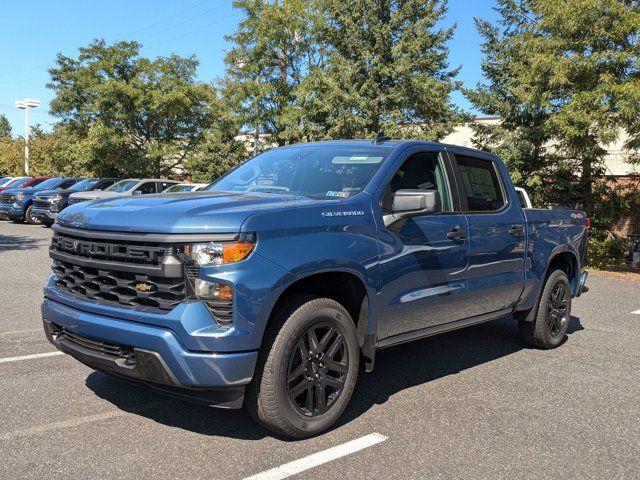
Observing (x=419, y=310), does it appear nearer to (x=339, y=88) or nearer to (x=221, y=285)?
(x=221, y=285)

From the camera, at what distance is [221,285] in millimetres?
3238

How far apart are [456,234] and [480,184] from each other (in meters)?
0.87

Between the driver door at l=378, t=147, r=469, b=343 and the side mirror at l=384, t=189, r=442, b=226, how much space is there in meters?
0.07

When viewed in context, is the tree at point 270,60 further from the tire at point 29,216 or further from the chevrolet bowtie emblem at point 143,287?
the chevrolet bowtie emblem at point 143,287

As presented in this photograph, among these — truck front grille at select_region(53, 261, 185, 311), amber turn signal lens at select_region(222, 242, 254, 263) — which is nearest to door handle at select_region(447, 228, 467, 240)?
amber turn signal lens at select_region(222, 242, 254, 263)

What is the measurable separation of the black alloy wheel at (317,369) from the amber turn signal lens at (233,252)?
2.28 ft

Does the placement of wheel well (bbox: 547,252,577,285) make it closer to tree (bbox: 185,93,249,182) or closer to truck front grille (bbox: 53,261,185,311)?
truck front grille (bbox: 53,261,185,311)

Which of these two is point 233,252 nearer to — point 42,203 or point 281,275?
point 281,275

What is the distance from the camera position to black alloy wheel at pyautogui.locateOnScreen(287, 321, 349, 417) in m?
3.66

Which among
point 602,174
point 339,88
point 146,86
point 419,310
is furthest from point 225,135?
point 419,310

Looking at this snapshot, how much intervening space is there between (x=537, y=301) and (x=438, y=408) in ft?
7.42

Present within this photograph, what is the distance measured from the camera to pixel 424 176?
4797 millimetres

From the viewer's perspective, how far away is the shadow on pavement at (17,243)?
45.0ft

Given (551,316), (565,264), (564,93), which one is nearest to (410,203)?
(551,316)
